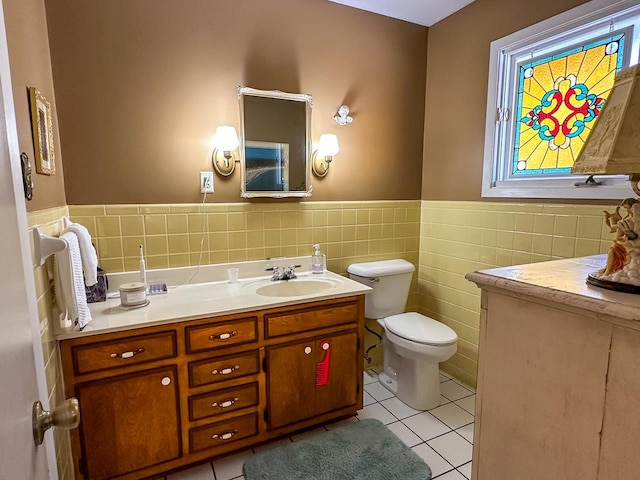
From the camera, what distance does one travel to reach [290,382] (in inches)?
75.3

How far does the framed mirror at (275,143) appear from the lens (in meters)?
2.16

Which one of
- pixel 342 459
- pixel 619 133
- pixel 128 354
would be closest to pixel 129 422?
pixel 128 354

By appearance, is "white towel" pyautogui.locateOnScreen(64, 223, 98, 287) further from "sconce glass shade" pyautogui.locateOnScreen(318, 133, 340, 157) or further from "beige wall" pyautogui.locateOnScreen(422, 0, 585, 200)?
"beige wall" pyautogui.locateOnScreen(422, 0, 585, 200)

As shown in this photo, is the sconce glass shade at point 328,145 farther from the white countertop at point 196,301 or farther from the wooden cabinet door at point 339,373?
the wooden cabinet door at point 339,373

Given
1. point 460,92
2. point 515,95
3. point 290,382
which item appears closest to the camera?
point 290,382

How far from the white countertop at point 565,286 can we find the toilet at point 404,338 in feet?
3.86

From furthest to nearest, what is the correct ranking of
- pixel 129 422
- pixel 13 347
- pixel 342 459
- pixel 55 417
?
pixel 342 459 → pixel 129 422 → pixel 55 417 → pixel 13 347

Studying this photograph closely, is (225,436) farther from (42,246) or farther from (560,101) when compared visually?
(560,101)

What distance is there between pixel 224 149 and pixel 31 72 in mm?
889

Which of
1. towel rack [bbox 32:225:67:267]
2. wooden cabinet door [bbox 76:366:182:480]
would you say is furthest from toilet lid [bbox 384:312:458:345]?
towel rack [bbox 32:225:67:267]

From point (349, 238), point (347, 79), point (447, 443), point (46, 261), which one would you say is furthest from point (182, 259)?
point (447, 443)

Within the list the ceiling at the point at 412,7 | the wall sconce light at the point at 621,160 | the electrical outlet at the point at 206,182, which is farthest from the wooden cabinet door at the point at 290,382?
the ceiling at the point at 412,7

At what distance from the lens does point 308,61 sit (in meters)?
2.30

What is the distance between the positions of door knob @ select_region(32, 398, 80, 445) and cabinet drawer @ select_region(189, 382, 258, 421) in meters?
1.10
